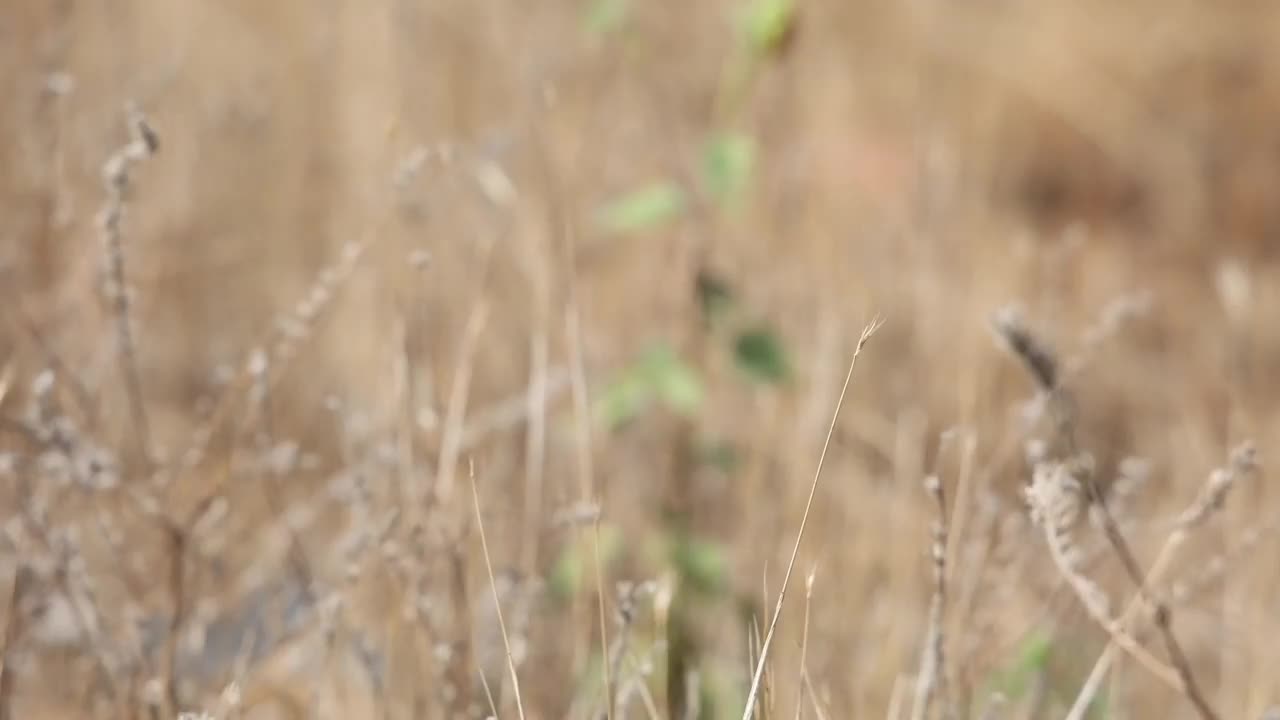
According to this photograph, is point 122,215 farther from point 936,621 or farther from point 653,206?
point 936,621

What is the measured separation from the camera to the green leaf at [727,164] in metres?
1.03

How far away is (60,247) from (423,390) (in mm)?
430

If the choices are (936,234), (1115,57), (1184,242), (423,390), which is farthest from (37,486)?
(1115,57)

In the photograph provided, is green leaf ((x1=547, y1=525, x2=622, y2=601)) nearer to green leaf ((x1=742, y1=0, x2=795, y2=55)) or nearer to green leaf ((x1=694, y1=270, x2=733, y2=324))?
green leaf ((x1=694, y1=270, x2=733, y2=324))

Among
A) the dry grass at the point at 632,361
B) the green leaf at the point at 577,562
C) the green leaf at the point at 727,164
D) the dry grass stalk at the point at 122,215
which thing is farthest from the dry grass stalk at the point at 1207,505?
the dry grass stalk at the point at 122,215

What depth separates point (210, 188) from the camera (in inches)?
71.3

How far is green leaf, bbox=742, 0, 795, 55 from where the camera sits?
37.8 inches

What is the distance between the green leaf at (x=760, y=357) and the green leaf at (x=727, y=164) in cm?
12

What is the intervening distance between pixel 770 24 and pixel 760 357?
0.28 meters

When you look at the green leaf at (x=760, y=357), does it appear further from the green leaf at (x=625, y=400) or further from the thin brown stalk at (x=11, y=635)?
the thin brown stalk at (x=11, y=635)

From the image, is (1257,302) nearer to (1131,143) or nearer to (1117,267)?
(1117,267)

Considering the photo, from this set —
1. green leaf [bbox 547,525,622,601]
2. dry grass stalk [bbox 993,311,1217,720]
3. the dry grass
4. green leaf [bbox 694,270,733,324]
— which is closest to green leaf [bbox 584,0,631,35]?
the dry grass

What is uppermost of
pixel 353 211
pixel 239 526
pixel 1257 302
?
pixel 353 211

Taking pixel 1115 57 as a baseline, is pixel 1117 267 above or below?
below
